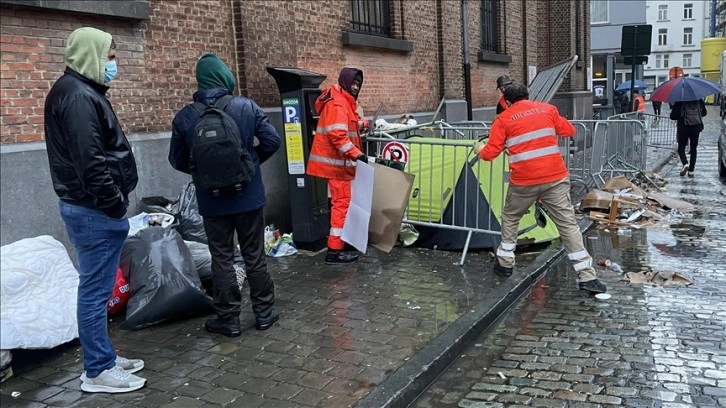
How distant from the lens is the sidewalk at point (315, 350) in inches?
145

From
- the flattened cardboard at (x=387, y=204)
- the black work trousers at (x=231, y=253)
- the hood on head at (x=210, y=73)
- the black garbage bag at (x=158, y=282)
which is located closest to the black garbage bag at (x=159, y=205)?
the black garbage bag at (x=158, y=282)

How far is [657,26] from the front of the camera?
73688mm

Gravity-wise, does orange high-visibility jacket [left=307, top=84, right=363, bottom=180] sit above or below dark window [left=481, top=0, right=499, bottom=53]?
below

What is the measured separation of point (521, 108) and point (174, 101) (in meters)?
3.50

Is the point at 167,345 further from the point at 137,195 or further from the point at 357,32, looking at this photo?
the point at 357,32

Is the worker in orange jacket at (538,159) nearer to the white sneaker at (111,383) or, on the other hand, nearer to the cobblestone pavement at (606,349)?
the cobblestone pavement at (606,349)

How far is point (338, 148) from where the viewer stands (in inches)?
242

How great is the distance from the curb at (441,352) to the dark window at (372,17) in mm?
5557

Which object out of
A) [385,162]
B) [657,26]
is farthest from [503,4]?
[657,26]

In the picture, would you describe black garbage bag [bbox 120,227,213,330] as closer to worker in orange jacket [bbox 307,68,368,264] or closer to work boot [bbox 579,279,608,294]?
worker in orange jacket [bbox 307,68,368,264]

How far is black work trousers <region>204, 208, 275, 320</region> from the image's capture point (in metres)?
4.48

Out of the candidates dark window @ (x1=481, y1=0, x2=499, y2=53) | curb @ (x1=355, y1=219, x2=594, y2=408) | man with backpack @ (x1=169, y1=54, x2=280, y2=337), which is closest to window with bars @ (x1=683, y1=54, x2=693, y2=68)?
dark window @ (x1=481, y1=0, x2=499, y2=53)

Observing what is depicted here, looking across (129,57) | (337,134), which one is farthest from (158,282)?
(129,57)

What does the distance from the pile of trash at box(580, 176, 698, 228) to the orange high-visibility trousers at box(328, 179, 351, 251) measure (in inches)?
158
